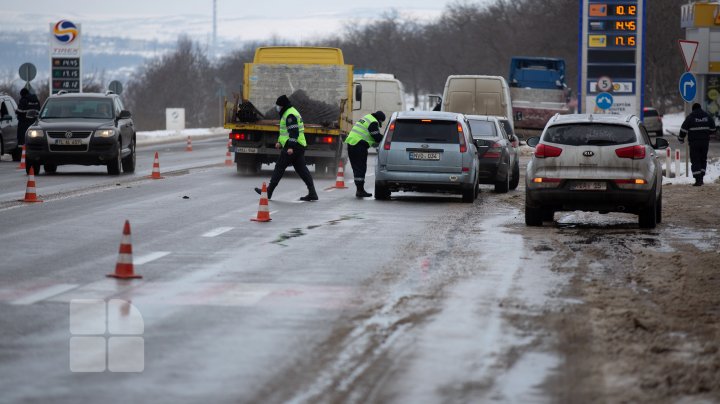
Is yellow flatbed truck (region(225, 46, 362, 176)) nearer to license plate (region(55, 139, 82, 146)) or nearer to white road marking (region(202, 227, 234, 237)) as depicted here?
license plate (region(55, 139, 82, 146))

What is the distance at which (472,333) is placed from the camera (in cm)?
970

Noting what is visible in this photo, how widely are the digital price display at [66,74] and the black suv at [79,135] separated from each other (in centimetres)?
1987

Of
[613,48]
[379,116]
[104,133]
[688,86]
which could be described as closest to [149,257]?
[379,116]

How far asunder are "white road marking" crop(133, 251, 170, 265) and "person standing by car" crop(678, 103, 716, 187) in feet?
55.8

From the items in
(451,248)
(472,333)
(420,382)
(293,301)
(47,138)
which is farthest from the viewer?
(47,138)

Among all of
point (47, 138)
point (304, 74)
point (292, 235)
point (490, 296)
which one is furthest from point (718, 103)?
point (490, 296)

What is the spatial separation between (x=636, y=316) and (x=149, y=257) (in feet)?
18.3

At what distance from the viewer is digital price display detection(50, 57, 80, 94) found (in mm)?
51875

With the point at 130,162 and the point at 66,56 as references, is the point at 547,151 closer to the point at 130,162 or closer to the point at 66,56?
the point at 130,162

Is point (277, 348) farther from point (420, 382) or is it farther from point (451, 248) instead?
point (451, 248)

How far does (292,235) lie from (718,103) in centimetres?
5066

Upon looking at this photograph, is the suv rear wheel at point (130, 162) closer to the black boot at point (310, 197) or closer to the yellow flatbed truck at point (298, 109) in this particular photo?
the yellow flatbed truck at point (298, 109)

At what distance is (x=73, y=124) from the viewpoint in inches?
1214

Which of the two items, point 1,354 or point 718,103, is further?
point 718,103
